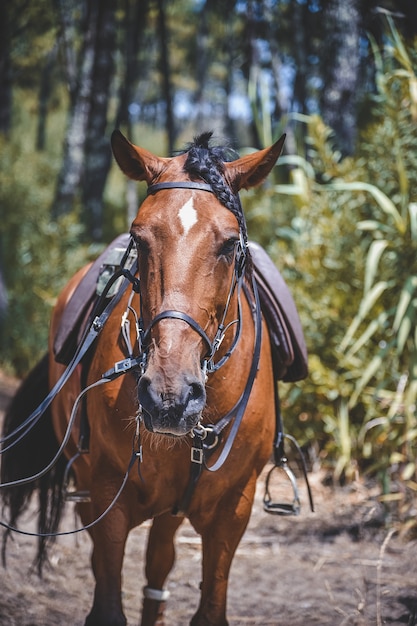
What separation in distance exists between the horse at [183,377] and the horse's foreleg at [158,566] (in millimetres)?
429

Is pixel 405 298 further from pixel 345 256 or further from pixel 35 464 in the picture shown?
pixel 35 464

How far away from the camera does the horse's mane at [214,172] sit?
242 centimetres

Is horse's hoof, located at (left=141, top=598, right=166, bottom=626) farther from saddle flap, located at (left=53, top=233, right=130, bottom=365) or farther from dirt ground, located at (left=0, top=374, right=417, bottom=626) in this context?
saddle flap, located at (left=53, top=233, right=130, bottom=365)

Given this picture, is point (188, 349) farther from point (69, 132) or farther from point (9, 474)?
point (69, 132)

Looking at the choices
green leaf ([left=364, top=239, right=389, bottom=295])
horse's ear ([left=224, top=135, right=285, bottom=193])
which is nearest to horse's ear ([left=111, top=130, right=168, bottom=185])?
horse's ear ([left=224, top=135, right=285, bottom=193])

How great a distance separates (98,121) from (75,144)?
0.73m

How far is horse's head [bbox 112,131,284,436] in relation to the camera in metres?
2.04

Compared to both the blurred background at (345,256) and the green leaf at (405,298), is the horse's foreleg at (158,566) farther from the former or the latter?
the green leaf at (405,298)

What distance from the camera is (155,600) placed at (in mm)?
3432

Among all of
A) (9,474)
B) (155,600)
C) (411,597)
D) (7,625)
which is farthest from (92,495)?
(411,597)

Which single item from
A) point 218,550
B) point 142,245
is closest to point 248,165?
point 142,245

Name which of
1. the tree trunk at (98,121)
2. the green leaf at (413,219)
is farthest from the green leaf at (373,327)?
the tree trunk at (98,121)

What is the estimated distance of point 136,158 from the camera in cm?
259

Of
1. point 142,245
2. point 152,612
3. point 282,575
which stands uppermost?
point 142,245
